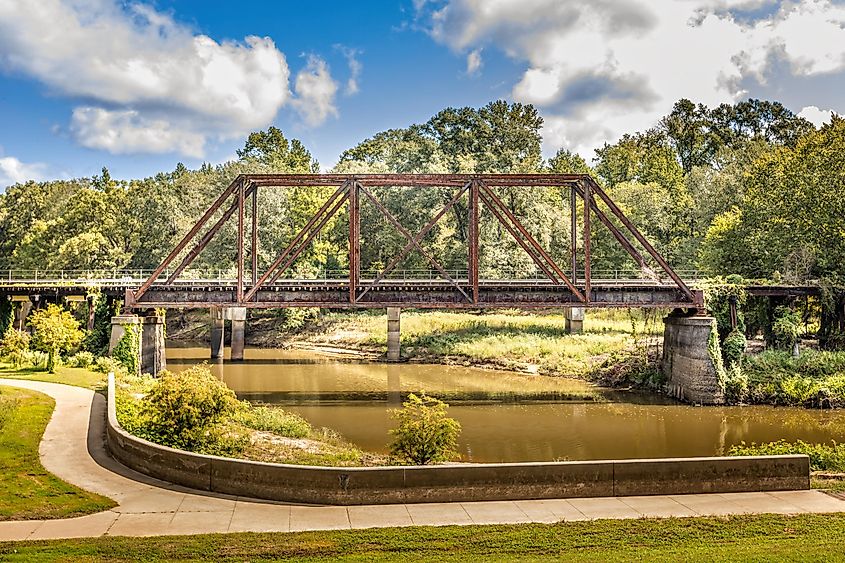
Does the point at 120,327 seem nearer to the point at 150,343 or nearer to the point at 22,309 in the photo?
the point at 150,343

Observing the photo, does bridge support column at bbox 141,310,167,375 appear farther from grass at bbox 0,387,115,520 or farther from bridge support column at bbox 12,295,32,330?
grass at bbox 0,387,115,520

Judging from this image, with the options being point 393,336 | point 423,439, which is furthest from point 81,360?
point 423,439

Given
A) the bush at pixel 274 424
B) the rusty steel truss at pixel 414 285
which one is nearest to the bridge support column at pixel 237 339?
the rusty steel truss at pixel 414 285

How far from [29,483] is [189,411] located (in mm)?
4680

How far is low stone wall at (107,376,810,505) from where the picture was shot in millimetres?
14953

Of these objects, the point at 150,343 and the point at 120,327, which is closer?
the point at 120,327

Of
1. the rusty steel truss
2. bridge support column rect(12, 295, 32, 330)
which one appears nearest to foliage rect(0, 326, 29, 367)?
the rusty steel truss

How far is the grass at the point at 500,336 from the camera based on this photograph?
174ft

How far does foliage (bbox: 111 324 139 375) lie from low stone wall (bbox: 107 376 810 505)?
28.6 metres

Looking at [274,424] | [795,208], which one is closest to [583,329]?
[795,208]

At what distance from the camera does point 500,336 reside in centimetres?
6009

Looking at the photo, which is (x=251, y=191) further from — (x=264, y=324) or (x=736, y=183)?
(x=736, y=183)

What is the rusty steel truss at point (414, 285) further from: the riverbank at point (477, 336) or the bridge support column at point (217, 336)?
the bridge support column at point (217, 336)

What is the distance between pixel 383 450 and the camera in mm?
27203
